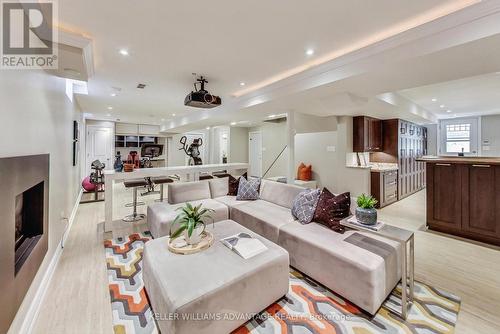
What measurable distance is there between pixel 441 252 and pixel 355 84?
2556 mm

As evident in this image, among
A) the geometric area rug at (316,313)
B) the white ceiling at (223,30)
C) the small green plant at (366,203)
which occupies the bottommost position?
the geometric area rug at (316,313)

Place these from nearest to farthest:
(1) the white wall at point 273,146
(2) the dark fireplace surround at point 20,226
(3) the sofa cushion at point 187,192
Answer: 1. (2) the dark fireplace surround at point 20,226
2. (3) the sofa cushion at point 187,192
3. (1) the white wall at point 273,146

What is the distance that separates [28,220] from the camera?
187 cm

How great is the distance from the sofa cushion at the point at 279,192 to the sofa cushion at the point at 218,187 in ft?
2.54

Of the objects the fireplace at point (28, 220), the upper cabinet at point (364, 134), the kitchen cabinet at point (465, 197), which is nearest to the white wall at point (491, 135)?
the upper cabinet at point (364, 134)

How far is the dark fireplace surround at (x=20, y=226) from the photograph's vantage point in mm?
1222

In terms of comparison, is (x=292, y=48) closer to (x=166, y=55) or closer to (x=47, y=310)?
(x=166, y=55)

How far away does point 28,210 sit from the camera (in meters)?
1.86

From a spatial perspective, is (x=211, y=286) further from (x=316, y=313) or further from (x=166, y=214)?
(x=166, y=214)

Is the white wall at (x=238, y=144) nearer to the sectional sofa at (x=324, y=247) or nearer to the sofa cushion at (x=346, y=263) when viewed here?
the sectional sofa at (x=324, y=247)

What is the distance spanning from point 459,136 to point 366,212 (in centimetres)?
898

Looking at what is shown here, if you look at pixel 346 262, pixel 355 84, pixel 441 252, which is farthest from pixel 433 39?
pixel 441 252

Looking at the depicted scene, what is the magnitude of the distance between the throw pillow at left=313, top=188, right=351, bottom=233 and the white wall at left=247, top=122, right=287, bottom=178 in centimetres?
530

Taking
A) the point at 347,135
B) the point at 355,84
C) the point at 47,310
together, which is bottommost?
the point at 47,310
